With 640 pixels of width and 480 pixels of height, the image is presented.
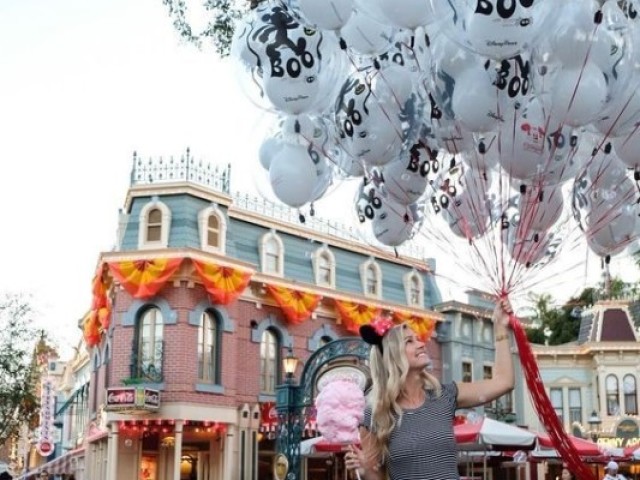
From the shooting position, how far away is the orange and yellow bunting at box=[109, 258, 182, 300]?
2212cm

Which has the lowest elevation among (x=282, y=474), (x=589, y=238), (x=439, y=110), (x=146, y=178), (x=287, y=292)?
(x=282, y=474)

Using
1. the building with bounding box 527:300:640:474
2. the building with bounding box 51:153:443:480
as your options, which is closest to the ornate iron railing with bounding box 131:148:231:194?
the building with bounding box 51:153:443:480

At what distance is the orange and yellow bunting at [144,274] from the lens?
2212 centimetres

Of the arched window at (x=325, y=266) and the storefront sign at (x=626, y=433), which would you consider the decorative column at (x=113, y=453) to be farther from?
the storefront sign at (x=626, y=433)

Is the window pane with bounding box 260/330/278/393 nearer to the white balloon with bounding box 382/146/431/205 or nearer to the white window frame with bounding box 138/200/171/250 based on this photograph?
the white window frame with bounding box 138/200/171/250

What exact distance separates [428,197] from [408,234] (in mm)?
383

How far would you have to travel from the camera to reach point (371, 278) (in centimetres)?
2759

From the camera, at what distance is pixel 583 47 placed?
5.24 metres

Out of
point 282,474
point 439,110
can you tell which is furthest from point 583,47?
point 282,474

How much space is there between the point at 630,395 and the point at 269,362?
1560 cm

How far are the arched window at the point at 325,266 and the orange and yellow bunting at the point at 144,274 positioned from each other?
16.5 ft

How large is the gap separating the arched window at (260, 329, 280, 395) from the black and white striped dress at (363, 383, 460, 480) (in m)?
21.2

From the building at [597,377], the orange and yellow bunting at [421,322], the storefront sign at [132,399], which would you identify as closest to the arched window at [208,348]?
the storefront sign at [132,399]

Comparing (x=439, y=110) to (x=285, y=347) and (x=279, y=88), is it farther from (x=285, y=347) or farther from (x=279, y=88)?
(x=285, y=347)
